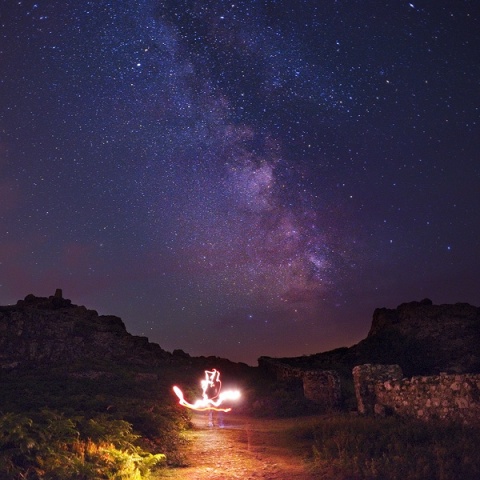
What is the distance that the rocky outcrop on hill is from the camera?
32.0m

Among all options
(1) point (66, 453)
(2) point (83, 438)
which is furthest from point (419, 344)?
(1) point (66, 453)

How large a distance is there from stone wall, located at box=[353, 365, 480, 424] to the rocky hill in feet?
47.5

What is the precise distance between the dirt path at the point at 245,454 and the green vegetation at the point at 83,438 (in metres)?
0.67

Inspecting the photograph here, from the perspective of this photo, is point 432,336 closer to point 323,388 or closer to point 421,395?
point 323,388

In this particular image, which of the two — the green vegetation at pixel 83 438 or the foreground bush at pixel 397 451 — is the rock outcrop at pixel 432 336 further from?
the green vegetation at pixel 83 438

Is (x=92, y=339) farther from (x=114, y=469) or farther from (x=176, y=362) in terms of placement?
(x=114, y=469)

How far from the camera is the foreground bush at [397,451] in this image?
7758mm

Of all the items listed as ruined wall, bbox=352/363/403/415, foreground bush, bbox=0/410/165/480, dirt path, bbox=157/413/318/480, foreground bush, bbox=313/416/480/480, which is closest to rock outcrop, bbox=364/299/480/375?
ruined wall, bbox=352/363/403/415

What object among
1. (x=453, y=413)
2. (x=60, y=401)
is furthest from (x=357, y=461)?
(x=60, y=401)

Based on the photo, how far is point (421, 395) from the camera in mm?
13195

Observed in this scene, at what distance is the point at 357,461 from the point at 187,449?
16.8ft

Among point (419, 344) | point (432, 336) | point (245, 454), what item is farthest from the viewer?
point (432, 336)

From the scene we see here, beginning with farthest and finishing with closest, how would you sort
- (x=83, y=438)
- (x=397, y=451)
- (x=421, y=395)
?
(x=421, y=395)
(x=83, y=438)
(x=397, y=451)

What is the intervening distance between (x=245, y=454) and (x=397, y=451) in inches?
158
